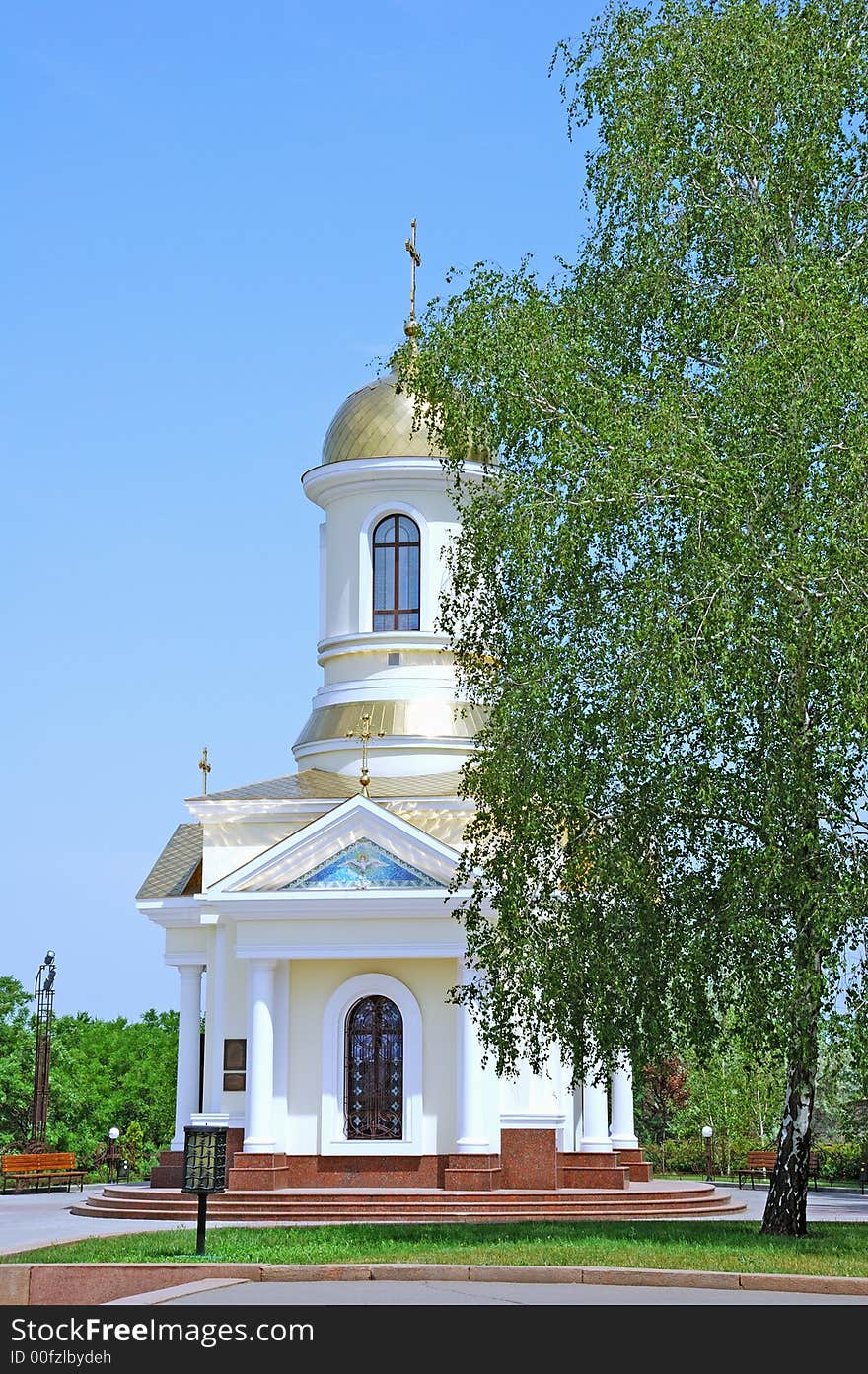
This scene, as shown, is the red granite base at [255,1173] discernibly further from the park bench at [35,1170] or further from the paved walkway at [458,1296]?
the paved walkway at [458,1296]

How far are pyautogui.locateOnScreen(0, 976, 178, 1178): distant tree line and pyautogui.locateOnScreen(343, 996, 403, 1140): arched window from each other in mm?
12763

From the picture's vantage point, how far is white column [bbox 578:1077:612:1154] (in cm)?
2550

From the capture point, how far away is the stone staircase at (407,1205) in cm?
2295

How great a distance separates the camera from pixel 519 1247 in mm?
15844

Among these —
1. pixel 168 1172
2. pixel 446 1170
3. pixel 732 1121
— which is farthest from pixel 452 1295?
pixel 732 1121

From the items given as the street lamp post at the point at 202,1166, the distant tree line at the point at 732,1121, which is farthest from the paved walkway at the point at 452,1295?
the distant tree line at the point at 732,1121

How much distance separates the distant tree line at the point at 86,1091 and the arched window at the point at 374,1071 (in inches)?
502

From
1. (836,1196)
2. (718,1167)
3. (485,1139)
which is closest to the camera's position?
(485,1139)

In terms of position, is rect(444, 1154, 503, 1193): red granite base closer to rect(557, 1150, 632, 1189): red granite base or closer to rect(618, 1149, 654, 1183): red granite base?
rect(557, 1150, 632, 1189): red granite base

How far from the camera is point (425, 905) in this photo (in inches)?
978

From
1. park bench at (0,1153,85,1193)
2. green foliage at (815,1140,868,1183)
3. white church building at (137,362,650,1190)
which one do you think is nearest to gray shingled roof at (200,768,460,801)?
white church building at (137,362,650,1190)

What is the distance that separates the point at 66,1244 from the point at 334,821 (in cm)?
864
